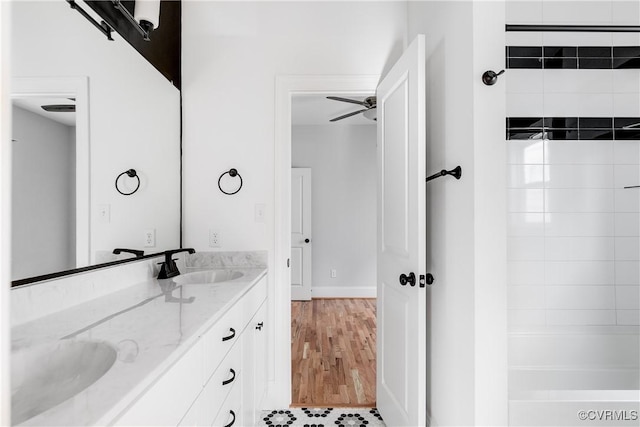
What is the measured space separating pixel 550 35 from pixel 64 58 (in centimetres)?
251

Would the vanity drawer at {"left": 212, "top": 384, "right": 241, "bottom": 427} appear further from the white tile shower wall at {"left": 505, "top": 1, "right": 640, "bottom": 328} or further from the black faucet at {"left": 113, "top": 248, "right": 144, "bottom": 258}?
the white tile shower wall at {"left": 505, "top": 1, "right": 640, "bottom": 328}

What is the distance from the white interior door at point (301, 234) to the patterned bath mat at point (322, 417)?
3011 mm

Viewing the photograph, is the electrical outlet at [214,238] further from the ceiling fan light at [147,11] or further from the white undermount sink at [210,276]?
the ceiling fan light at [147,11]

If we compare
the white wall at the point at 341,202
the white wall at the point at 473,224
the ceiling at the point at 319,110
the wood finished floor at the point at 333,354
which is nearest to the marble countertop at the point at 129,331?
the white wall at the point at 473,224

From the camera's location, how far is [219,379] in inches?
51.9

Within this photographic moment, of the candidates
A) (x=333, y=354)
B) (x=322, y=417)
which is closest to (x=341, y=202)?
(x=333, y=354)

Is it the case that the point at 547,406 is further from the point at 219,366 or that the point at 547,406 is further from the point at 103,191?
the point at 103,191

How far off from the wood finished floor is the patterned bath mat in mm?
70

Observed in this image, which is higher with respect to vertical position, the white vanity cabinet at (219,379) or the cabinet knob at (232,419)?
the white vanity cabinet at (219,379)


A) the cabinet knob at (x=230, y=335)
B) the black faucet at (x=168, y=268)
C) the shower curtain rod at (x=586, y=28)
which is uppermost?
the shower curtain rod at (x=586, y=28)

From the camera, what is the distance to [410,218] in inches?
69.1

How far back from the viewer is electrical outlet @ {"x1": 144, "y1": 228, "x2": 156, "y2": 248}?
6.53 feet

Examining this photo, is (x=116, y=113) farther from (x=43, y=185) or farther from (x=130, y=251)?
(x=130, y=251)

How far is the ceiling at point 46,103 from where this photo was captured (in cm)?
116
